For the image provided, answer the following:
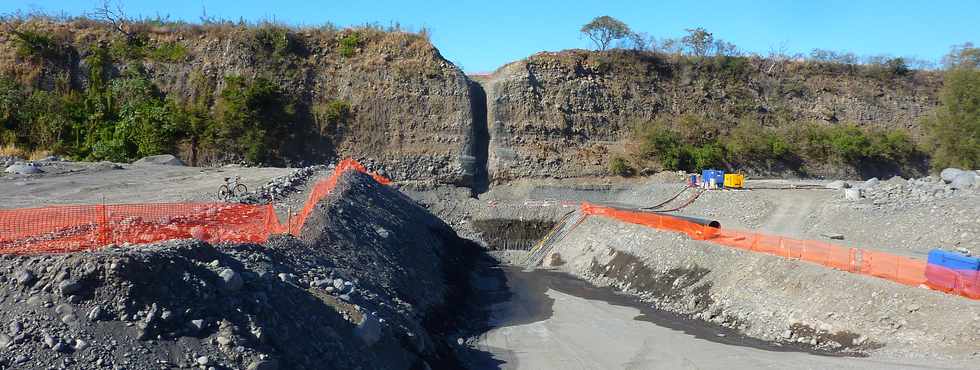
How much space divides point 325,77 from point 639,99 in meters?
20.4

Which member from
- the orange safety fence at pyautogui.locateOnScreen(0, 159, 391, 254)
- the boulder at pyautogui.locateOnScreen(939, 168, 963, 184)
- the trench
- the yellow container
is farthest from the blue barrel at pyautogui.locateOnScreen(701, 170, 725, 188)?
the orange safety fence at pyautogui.locateOnScreen(0, 159, 391, 254)

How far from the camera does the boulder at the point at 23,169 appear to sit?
28062 millimetres

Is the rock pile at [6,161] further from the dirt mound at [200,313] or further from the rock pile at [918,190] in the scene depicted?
the rock pile at [918,190]

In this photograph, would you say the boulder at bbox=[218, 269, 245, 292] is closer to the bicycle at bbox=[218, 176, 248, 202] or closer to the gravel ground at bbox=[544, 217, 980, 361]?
the gravel ground at bbox=[544, 217, 980, 361]

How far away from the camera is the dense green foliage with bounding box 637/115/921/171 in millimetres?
46719

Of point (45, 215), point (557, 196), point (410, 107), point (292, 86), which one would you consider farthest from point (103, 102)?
point (45, 215)

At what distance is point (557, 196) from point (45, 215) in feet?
96.4

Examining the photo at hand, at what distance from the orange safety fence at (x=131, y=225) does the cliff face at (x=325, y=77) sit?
2511cm

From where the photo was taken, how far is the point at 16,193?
23922 mm

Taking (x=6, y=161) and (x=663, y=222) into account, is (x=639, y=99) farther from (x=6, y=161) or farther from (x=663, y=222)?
(x=6, y=161)

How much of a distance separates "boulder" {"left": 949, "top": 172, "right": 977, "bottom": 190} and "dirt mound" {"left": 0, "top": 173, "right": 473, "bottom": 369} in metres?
22.9

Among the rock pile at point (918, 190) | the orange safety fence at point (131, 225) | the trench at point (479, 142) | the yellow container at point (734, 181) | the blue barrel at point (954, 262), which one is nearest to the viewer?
the orange safety fence at point (131, 225)

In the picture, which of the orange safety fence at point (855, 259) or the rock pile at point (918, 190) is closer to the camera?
the orange safety fence at point (855, 259)

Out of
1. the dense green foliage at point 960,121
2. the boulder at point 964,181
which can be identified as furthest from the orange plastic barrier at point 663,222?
the dense green foliage at point 960,121
